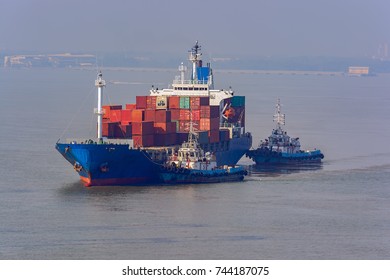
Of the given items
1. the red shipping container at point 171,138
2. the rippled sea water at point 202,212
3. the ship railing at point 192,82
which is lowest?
the rippled sea water at point 202,212

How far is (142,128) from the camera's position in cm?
3991

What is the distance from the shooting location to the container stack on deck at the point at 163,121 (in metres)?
40.5

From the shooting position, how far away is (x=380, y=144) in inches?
2186

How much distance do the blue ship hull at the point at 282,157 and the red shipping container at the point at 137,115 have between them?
24.9 feet

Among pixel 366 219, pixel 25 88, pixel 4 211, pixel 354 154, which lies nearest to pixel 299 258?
pixel 366 219

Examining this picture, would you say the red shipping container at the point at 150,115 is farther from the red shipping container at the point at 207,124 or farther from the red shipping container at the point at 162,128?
the red shipping container at the point at 207,124

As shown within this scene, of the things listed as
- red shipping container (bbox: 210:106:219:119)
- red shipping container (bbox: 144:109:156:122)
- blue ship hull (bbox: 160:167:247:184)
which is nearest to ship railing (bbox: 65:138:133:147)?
blue ship hull (bbox: 160:167:247:184)

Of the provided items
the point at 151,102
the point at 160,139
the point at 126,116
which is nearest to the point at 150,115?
the point at 160,139

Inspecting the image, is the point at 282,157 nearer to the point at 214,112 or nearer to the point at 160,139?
the point at 214,112

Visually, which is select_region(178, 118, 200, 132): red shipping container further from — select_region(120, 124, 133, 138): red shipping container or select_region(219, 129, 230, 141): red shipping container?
select_region(120, 124, 133, 138): red shipping container

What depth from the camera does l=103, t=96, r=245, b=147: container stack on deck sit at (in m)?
40.5

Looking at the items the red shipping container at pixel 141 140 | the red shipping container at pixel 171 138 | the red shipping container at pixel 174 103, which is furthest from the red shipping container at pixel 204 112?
the red shipping container at pixel 141 140

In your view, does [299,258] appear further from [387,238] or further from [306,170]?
[306,170]

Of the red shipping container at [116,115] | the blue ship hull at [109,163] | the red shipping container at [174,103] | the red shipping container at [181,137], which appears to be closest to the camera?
the blue ship hull at [109,163]
